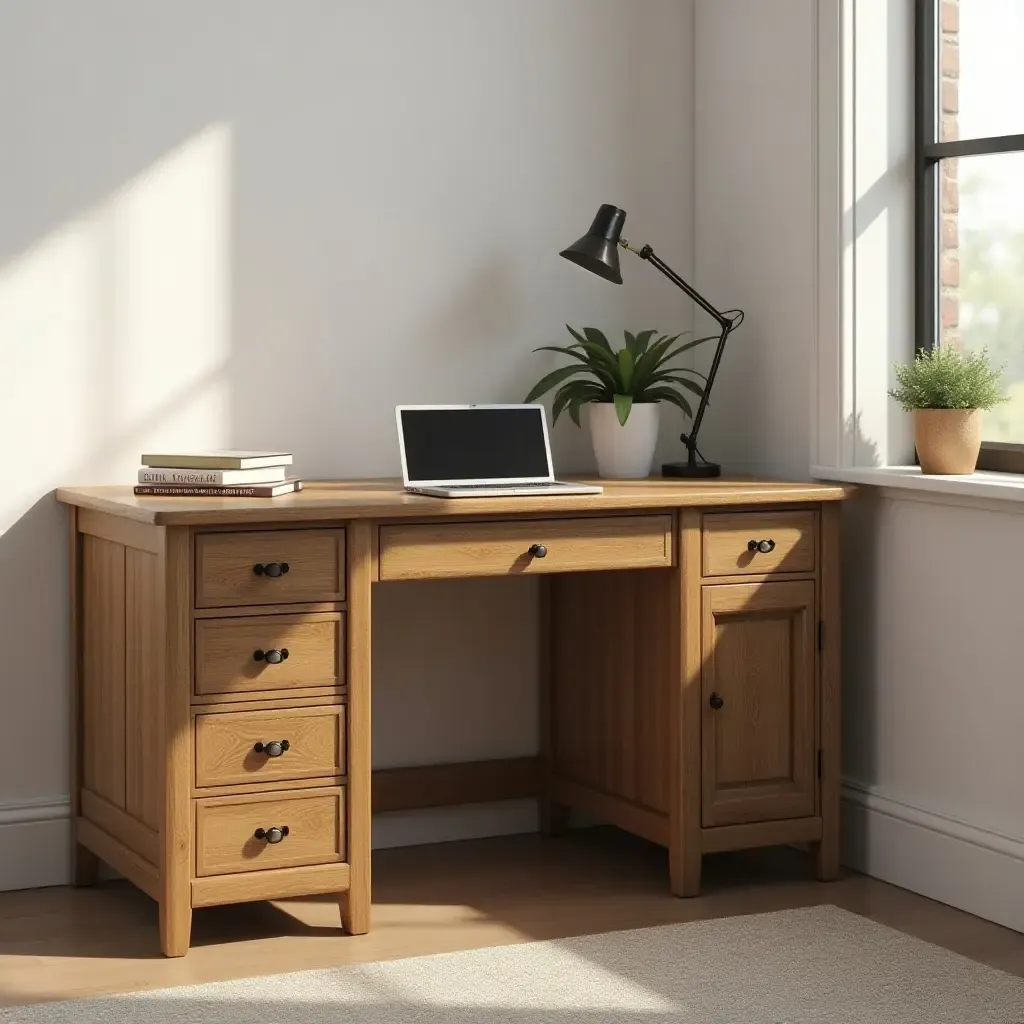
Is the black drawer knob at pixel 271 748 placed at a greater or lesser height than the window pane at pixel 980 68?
lesser

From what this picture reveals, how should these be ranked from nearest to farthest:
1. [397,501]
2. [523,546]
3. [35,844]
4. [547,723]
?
1. [397,501]
2. [523,546]
3. [35,844]
4. [547,723]

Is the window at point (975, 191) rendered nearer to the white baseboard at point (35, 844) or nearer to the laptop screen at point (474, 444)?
the laptop screen at point (474, 444)

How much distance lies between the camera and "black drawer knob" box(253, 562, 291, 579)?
8.95 feet

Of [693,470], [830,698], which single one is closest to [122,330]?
[693,470]

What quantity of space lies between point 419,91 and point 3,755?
1603 mm

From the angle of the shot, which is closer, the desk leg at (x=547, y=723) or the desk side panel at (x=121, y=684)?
the desk side panel at (x=121, y=684)

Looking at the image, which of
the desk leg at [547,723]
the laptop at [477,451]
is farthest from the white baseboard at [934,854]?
the laptop at [477,451]

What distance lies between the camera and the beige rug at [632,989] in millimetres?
2455

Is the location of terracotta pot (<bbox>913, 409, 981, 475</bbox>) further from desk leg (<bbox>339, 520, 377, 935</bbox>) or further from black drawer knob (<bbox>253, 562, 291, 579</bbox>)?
black drawer knob (<bbox>253, 562, 291, 579</bbox>)

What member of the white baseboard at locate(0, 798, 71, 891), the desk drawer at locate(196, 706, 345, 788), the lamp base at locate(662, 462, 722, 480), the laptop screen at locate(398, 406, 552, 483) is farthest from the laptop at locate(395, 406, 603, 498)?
the white baseboard at locate(0, 798, 71, 891)

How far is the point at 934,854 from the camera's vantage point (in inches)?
122

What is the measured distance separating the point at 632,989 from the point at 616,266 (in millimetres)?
1494

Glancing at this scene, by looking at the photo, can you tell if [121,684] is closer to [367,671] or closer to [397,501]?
[367,671]

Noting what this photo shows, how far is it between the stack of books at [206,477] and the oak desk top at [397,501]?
5 cm
